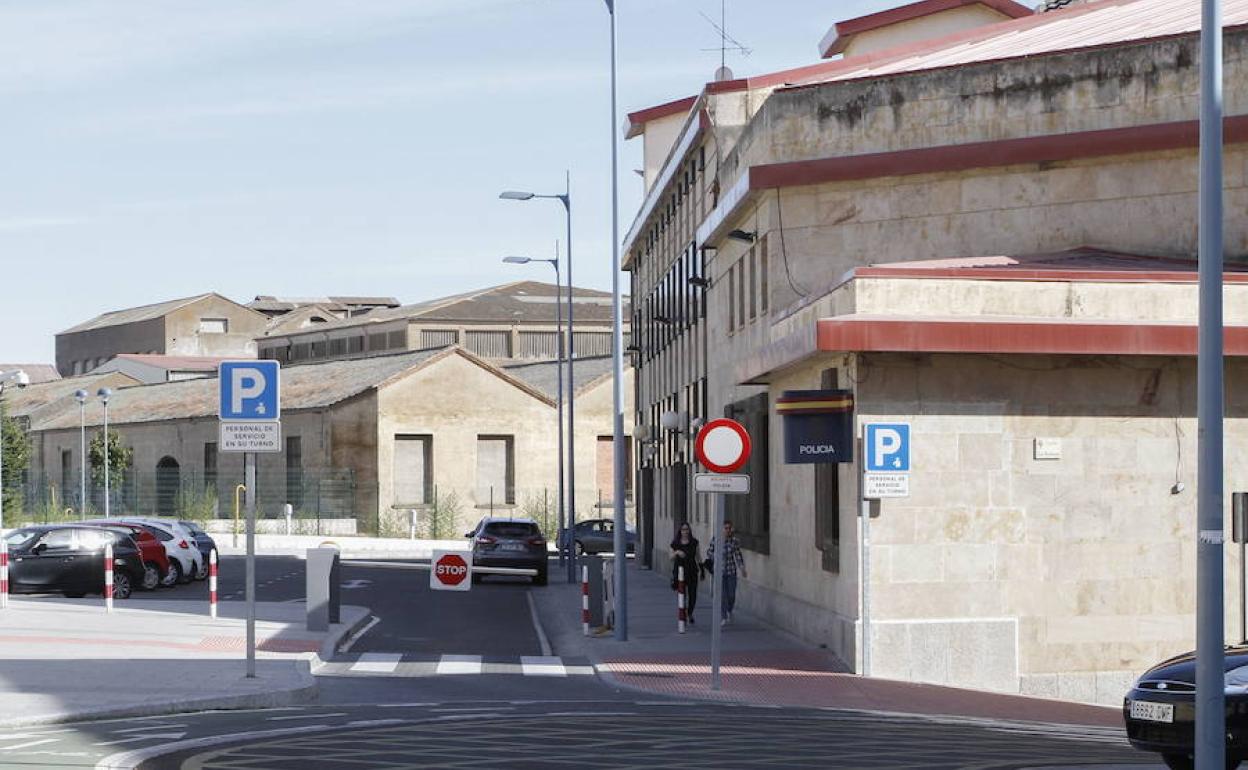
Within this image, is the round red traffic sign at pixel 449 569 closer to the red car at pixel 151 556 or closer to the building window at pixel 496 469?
the red car at pixel 151 556

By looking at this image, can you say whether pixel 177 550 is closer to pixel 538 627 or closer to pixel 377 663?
pixel 538 627

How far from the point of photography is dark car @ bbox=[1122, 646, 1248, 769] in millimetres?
14219

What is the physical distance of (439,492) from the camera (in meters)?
76.7

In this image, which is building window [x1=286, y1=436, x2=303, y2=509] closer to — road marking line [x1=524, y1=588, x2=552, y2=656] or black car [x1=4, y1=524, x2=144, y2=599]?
road marking line [x1=524, y1=588, x2=552, y2=656]

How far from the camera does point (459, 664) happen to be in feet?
81.3

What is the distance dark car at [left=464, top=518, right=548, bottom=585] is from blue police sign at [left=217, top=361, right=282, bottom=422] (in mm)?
26499

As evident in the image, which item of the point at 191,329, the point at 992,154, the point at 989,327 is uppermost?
the point at 191,329

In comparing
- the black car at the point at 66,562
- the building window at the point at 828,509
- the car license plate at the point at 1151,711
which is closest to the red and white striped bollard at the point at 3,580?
the black car at the point at 66,562

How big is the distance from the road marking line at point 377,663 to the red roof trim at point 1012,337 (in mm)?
6722

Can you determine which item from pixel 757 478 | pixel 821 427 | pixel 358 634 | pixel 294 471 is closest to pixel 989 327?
pixel 821 427

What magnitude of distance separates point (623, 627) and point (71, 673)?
9617 millimetres

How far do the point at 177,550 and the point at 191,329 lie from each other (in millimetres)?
90971

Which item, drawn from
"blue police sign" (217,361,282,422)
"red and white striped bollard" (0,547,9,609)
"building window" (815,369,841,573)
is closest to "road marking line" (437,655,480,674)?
"building window" (815,369,841,573)

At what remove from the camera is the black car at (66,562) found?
37094 mm
